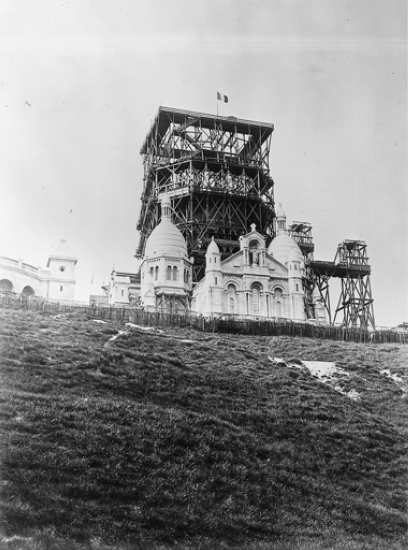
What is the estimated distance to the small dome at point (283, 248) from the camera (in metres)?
62.5

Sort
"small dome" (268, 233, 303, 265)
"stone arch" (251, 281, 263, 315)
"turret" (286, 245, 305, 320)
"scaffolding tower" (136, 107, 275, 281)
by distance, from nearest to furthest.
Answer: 1. "stone arch" (251, 281, 263, 315)
2. "turret" (286, 245, 305, 320)
3. "small dome" (268, 233, 303, 265)
4. "scaffolding tower" (136, 107, 275, 281)

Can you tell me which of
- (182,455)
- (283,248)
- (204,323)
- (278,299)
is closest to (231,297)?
(278,299)

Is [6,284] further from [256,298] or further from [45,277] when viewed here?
[256,298]

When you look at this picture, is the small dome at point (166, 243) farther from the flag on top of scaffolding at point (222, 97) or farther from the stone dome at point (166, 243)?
the flag on top of scaffolding at point (222, 97)

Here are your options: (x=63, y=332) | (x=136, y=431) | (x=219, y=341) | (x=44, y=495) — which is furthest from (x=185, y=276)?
(x=44, y=495)

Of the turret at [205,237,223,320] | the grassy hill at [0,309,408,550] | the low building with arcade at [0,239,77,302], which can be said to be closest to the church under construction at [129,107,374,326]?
the turret at [205,237,223,320]

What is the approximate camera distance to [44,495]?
1308 centimetres

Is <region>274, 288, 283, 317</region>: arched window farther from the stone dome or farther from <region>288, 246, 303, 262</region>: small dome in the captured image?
the stone dome

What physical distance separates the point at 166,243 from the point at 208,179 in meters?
15.3

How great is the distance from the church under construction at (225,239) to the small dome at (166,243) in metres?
0.11

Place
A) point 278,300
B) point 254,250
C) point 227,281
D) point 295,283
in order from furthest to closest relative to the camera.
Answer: point 254,250 < point 295,283 < point 278,300 < point 227,281

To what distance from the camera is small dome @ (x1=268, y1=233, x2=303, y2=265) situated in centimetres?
6253

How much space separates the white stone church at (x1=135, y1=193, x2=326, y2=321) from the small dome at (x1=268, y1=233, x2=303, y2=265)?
852 mm

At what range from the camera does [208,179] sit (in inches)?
2869
